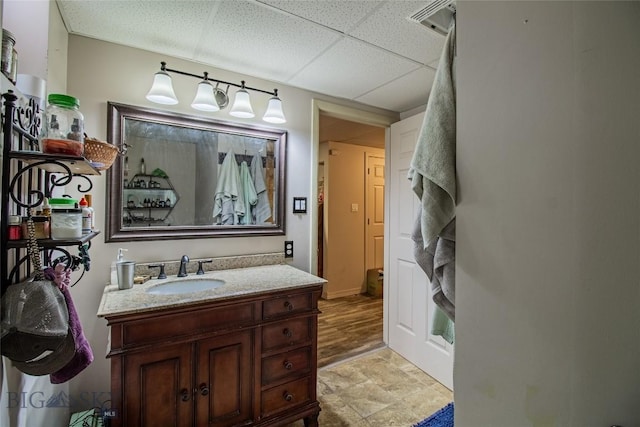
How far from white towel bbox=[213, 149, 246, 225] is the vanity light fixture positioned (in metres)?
0.32

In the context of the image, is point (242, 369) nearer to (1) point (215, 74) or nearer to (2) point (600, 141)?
(2) point (600, 141)

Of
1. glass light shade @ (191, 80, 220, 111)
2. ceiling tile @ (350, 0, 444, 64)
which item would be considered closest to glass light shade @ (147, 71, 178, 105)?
glass light shade @ (191, 80, 220, 111)

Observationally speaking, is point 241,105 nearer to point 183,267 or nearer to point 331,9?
point 331,9

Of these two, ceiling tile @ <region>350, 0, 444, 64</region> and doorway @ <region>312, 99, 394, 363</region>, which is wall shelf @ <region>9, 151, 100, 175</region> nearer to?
ceiling tile @ <region>350, 0, 444, 64</region>

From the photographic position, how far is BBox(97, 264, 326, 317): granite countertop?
1.24 meters

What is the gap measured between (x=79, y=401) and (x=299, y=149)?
2026 mm

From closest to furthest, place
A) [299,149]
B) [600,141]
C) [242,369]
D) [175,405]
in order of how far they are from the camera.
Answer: [600,141] → [175,405] → [242,369] → [299,149]

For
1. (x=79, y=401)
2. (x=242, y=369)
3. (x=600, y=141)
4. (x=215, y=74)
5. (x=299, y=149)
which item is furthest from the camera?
(x=299, y=149)

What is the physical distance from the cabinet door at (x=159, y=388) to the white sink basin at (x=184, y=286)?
0.41 metres

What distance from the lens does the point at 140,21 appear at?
1454mm

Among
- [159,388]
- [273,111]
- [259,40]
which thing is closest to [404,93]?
[273,111]

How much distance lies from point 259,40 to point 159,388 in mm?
1794

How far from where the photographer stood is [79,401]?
5.22ft

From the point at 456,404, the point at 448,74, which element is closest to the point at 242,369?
the point at 456,404
